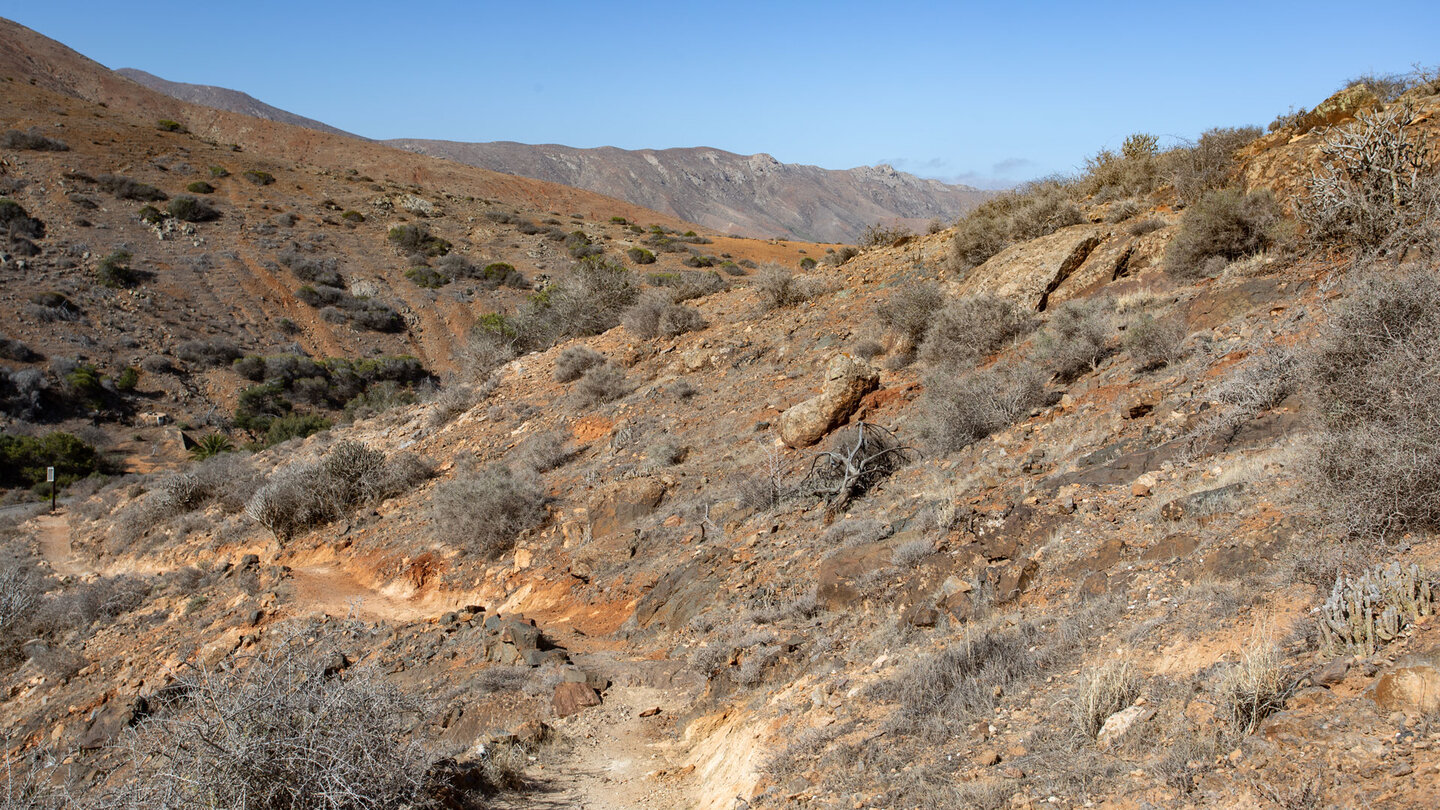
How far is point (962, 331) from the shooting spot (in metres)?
11.1

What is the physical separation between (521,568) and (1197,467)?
7.98 meters

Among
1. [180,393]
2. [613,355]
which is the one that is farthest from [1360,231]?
[180,393]

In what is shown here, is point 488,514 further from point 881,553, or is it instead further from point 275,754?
point 275,754

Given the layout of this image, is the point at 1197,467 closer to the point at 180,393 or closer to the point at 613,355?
the point at 613,355

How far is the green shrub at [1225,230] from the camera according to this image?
31.8 feet

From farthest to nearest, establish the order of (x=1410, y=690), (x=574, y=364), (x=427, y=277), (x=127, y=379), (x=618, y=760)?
(x=427, y=277) → (x=127, y=379) → (x=574, y=364) → (x=618, y=760) → (x=1410, y=690)

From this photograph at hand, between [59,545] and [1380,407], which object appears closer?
[1380,407]

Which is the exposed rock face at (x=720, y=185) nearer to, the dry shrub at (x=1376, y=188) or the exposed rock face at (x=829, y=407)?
the exposed rock face at (x=829, y=407)

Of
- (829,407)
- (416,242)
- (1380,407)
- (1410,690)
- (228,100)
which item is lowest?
(1410,690)

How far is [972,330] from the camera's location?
1097 cm

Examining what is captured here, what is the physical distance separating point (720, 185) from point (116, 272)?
98.3 metres

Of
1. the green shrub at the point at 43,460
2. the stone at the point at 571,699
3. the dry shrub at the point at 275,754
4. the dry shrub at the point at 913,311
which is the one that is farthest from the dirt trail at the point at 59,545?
the dry shrub at the point at 913,311

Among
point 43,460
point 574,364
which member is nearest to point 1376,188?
point 574,364

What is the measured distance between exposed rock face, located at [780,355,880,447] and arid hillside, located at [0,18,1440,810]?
2.1 inches
